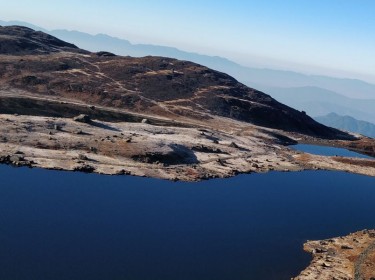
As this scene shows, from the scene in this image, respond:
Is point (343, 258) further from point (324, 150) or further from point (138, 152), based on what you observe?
point (324, 150)

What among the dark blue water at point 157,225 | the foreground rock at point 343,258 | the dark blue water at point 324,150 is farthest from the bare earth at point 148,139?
the dark blue water at point 324,150

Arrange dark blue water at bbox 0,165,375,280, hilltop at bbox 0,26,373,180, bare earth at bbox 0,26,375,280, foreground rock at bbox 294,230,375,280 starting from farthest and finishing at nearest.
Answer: hilltop at bbox 0,26,373,180 < bare earth at bbox 0,26,375,280 < foreground rock at bbox 294,230,375,280 < dark blue water at bbox 0,165,375,280

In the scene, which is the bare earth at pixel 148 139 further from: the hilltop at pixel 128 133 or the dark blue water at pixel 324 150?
the dark blue water at pixel 324 150

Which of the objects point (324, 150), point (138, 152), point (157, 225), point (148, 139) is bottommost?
point (157, 225)

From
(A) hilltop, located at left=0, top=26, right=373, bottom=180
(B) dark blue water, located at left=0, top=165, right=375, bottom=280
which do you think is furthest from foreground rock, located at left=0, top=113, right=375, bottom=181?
(B) dark blue water, located at left=0, top=165, right=375, bottom=280

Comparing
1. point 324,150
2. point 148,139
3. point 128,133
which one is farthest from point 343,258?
point 324,150

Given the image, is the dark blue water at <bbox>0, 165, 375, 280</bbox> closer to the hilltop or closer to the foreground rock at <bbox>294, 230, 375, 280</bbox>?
the foreground rock at <bbox>294, 230, 375, 280</bbox>

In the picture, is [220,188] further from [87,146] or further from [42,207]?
[42,207]
